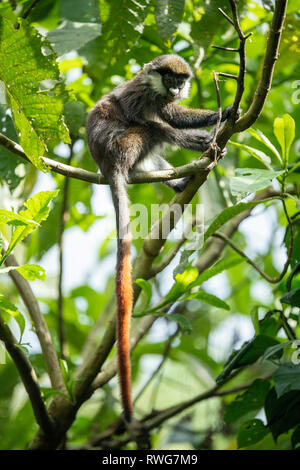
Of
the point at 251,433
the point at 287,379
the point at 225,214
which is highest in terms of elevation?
the point at 225,214

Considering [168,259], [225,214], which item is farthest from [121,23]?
[168,259]

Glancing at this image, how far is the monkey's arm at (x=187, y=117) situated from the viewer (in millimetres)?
3546

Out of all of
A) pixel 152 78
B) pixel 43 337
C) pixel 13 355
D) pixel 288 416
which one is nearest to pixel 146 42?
pixel 152 78

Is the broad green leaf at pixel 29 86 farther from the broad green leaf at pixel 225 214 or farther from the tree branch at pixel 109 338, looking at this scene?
the broad green leaf at pixel 225 214

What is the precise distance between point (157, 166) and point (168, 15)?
4.42 ft

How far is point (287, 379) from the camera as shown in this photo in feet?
7.50

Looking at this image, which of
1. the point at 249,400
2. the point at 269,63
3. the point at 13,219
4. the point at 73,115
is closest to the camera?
the point at 269,63

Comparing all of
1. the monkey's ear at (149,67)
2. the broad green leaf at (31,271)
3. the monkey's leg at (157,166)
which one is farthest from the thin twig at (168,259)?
the monkey's ear at (149,67)

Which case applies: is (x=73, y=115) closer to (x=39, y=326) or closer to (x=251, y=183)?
(x=39, y=326)

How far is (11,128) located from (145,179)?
3.14ft

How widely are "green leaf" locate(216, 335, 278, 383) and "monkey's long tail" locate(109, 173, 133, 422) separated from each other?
1.92 ft

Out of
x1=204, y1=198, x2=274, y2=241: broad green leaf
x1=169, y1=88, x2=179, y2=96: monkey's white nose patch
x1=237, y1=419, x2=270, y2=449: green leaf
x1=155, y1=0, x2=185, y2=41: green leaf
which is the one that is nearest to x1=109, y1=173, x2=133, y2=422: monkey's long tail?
x1=204, y1=198, x2=274, y2=241: broad green leaf
